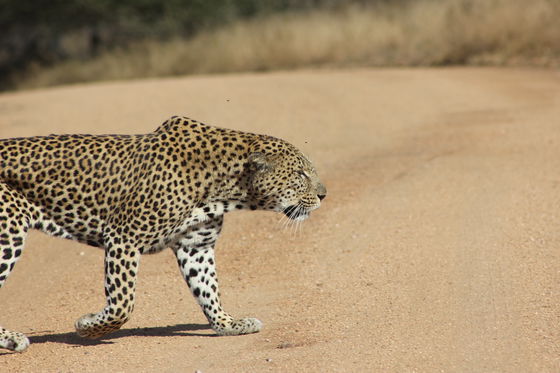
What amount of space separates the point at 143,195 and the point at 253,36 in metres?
19.9

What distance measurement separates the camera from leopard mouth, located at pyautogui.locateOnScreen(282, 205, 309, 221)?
6715 mm

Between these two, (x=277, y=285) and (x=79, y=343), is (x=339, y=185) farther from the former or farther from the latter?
(x=79, y=343)

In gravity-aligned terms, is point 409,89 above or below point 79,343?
below

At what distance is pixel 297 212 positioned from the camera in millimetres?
6734

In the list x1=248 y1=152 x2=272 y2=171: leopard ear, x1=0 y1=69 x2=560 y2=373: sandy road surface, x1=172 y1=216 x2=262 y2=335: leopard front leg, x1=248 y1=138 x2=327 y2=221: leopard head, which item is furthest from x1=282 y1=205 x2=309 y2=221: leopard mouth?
x1=0 y1=69 x2=560 y2=373: sandy road surface

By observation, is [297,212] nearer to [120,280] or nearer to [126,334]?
[120,280]

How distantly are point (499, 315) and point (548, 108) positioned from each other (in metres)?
8.11

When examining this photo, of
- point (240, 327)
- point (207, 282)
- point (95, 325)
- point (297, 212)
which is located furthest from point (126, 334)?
point (297, 212)

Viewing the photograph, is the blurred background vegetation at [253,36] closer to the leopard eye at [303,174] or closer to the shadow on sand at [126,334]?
the leopard eye at [303,174]

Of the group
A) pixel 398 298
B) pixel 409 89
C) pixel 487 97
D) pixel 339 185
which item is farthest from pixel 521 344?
pixel 409 89

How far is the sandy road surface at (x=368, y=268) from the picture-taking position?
6328 mm

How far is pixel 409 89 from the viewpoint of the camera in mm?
17281

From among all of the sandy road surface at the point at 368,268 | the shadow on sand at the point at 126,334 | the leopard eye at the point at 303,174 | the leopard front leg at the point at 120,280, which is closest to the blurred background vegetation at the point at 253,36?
the sandy road surface at the point at 368,268

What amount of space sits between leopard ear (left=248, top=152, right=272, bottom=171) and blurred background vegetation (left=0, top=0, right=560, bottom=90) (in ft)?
45.6
